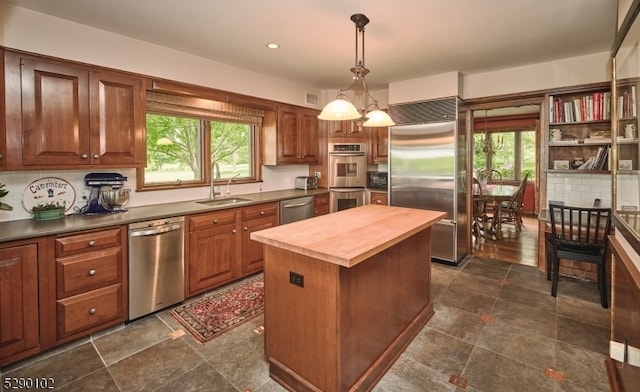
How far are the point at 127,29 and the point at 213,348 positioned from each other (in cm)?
276

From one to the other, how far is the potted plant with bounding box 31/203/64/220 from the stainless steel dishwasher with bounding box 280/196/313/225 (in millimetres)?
2150

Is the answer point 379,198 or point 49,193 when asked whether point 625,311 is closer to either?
point 379,198

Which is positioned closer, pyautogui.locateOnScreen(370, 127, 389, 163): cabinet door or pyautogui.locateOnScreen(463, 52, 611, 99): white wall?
pyautogui.locateOnScreen(463, 52, 611, 99): white wall

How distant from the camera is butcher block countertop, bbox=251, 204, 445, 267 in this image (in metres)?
1.58

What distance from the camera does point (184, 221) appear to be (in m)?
2.92

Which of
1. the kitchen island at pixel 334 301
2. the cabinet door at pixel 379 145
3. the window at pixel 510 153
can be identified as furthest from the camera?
the window at pixel 510 153

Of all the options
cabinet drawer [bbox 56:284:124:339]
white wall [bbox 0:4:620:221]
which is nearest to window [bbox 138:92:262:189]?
white wall [bbox 0:4:620:221]

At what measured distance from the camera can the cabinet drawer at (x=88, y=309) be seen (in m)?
2.25

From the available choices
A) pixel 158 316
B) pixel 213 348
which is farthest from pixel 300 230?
pixel 158 316

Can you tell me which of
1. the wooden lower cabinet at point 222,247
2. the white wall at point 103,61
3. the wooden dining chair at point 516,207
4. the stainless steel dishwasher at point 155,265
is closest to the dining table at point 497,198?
the wooden dining chair at point 516,207

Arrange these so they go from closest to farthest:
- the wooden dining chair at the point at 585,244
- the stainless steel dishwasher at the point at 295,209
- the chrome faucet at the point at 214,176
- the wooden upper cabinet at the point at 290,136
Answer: the wooden dining chair at the point at 585,244
the chrome faucet at the point at 214,176
the stainless steel dishwasher at the point at 295,209
the wooden upper cabinet at the point at 290,136

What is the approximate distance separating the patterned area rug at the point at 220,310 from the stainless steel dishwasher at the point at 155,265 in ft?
0.67

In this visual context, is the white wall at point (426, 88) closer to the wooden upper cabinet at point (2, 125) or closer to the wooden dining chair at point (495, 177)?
the wooden upper cabinet at point (2, 125)

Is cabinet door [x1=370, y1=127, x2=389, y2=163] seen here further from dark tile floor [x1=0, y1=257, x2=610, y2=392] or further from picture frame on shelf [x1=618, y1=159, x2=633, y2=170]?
picture frame on shelf [x1=618, y1=159, x2=633, y2=170]
